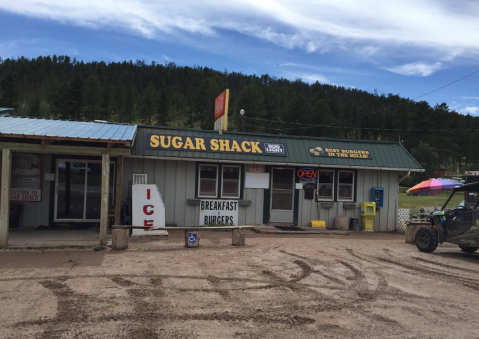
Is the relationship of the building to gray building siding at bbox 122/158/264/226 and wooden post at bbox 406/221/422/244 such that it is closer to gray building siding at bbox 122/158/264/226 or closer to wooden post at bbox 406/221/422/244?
gray building siding at bbox 122/158/264/226

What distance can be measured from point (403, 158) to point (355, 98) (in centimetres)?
10209

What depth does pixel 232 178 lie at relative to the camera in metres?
13.8

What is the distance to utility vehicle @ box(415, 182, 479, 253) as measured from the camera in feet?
29.9

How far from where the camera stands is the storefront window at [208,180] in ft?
44.2

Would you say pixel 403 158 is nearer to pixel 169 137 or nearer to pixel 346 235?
pixel 346 235

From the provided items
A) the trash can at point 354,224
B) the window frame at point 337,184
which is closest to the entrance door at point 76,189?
the window frame at point 337,184

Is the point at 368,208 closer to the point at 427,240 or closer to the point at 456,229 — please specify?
the point at 427,240

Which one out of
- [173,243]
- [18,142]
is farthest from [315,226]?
[18,142]

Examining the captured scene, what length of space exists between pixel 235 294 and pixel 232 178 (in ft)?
26.5

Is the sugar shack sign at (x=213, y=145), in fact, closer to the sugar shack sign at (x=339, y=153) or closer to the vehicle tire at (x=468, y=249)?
the sugar shack sign at (x=339, y=153)

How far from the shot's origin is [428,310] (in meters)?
5.41

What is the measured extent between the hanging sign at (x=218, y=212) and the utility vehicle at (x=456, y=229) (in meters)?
5.99

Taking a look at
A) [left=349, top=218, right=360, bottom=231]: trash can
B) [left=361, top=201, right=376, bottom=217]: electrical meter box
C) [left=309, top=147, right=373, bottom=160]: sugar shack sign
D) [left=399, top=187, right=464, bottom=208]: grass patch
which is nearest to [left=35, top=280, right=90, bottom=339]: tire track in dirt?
[left=309, top=147, right=373, bottom=160]: sugar shack sign

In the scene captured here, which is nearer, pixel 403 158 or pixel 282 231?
pixel 282 231
